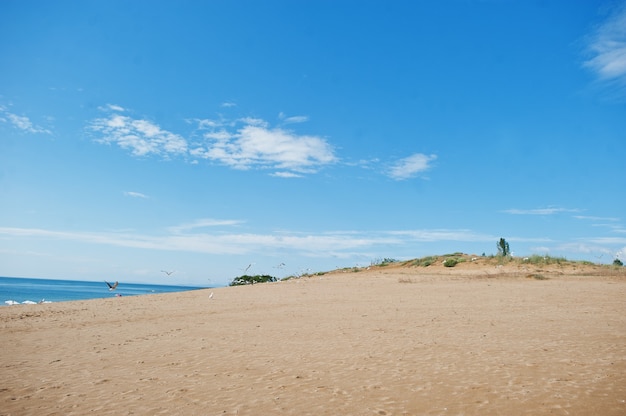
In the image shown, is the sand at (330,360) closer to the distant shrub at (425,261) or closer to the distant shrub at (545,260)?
the distant shrub at (545,260)

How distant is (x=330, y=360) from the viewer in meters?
8.29

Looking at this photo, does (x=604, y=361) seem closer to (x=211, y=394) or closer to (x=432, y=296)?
(x=211, y=394)

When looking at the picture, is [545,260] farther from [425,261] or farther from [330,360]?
[330,360]

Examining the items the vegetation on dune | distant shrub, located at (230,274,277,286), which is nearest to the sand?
the vegetation on dune

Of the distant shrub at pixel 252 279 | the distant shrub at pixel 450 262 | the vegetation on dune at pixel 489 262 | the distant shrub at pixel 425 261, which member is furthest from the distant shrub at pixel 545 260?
the distant shrub at pixel 252 279

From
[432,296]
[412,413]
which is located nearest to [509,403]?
[412,413]

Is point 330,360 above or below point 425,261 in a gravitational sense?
below

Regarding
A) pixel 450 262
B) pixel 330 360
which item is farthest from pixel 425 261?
pixel 330 360

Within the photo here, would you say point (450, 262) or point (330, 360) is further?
point (450, 262)

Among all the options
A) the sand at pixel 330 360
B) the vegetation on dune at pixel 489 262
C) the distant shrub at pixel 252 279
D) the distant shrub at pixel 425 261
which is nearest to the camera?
the sand at pixel 330 360

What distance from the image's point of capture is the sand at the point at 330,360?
5844 mm

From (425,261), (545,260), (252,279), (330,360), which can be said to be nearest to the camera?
(330,360)

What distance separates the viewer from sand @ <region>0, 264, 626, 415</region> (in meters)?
5.84

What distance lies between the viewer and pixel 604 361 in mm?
7629
